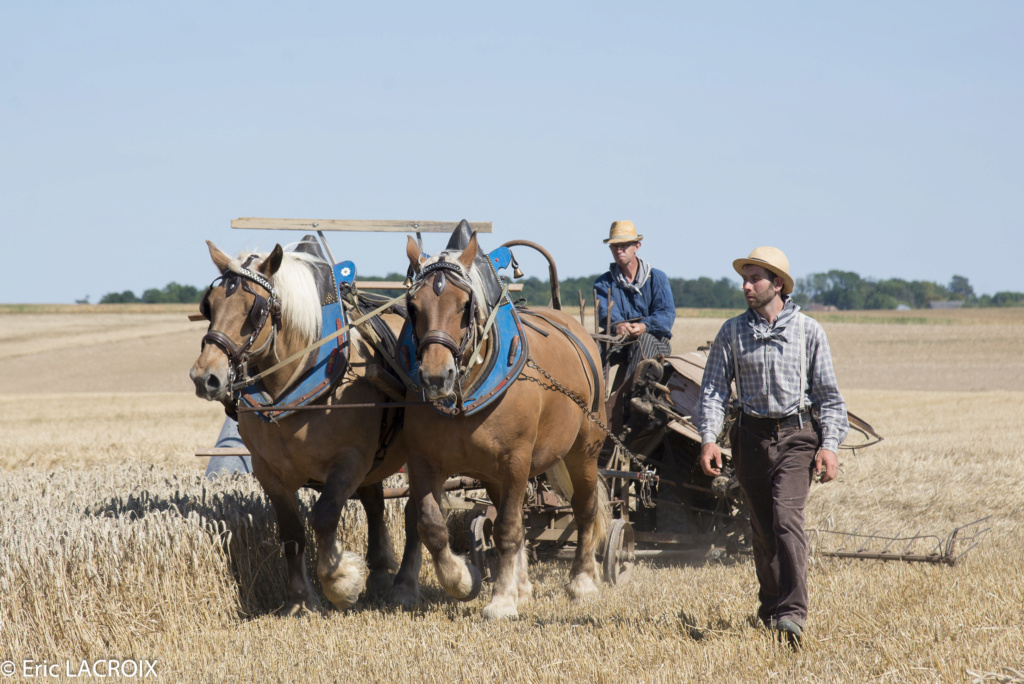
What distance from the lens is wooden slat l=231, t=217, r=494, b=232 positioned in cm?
659

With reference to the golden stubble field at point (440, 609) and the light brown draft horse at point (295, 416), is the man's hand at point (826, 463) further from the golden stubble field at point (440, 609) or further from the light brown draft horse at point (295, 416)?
the light brown draft horse at point (295, 416)

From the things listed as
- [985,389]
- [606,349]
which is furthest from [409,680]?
[985,389]

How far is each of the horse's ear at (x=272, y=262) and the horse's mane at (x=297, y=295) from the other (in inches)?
2.3

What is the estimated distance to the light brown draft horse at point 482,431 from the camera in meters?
4.69

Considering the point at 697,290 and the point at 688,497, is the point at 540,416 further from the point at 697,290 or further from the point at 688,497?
the point at 697,290

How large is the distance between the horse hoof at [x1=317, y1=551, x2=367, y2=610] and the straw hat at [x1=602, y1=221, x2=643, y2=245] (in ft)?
10.7

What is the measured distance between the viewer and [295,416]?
516 centimetres

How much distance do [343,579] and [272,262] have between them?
181 cm

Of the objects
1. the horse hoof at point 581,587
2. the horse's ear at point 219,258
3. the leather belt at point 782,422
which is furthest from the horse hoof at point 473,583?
the horse's ear at point 219,258

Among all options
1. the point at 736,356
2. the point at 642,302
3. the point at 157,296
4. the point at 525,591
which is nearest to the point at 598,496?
the point at 525,591

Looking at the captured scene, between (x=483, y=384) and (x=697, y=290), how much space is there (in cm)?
7108

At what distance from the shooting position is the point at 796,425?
459 cm

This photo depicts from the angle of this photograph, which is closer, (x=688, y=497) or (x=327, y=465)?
(x=327, y=465)

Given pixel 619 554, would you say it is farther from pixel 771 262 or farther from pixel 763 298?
pixel 771 262
